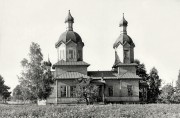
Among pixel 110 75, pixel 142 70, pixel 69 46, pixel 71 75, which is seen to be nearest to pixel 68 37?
pixel 69 46

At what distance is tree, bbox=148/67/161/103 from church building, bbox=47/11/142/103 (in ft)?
55.3

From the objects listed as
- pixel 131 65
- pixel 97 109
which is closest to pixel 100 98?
pixel 131 65

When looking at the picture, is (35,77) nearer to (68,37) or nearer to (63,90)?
(63,90)

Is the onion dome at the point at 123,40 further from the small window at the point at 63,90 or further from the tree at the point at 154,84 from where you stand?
the tree at the point at 154,84

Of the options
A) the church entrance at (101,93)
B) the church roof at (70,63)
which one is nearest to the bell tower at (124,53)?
the church entrance at (101,93)

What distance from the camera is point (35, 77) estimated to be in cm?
4053

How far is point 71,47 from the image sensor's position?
47625mm

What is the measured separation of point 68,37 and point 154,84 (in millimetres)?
26028

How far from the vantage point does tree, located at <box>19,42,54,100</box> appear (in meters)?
40.0

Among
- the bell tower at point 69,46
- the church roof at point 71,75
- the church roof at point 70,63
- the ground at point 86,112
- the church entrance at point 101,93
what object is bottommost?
the ground at point 86,112

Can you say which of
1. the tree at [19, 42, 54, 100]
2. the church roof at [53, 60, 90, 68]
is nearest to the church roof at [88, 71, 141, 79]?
the church roof at [53, 60, 90, 68]

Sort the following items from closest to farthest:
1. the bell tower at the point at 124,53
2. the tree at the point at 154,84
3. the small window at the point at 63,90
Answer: the small window at the point at 63,90, the bell tower at the point at 124,53, the tree at the point at 154,84

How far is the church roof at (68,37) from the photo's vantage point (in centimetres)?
4746

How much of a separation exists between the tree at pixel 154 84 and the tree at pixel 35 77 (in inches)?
1125
